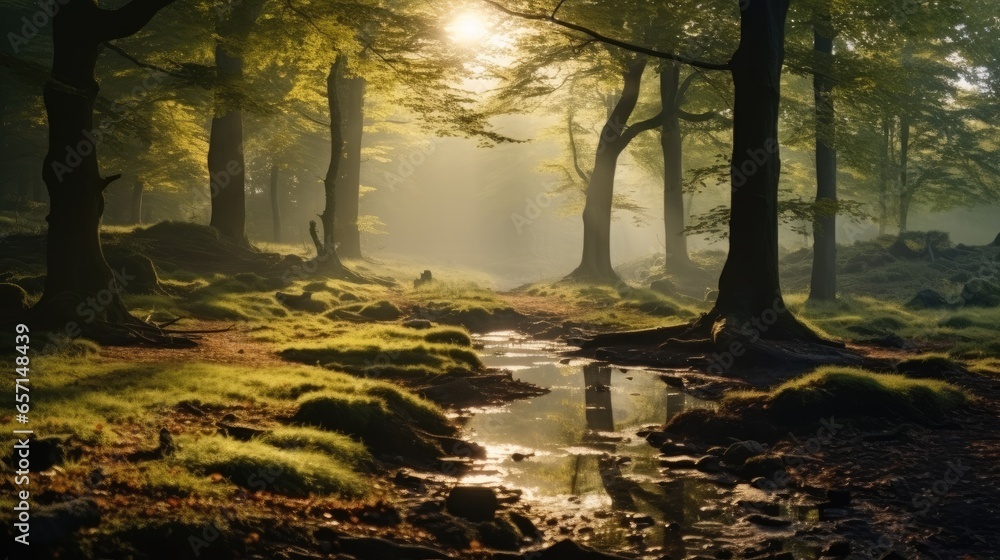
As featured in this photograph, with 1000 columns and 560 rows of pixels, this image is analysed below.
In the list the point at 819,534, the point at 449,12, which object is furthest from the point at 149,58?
the point at 819,534

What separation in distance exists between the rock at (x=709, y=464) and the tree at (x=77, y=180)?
8.85 meters

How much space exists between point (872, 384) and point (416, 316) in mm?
12235

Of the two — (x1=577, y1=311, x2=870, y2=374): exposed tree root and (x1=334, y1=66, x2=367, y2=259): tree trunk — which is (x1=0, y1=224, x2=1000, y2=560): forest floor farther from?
(x1=334, y1=66, x2=367, y2=259): tree trunk

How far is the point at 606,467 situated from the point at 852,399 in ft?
12.5

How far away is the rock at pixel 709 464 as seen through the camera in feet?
25.7

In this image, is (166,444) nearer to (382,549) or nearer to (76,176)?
(382,549)

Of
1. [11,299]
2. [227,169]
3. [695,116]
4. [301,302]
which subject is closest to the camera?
[11,299]

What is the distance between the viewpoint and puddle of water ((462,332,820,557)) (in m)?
6.19

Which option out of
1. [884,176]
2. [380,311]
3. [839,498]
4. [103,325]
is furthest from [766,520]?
[884,176]

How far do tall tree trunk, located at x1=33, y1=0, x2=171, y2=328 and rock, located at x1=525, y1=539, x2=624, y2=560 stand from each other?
8.90 m

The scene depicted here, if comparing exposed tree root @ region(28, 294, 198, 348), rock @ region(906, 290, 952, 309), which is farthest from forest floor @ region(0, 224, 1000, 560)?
rock @ region(906, 290, 952, 309)

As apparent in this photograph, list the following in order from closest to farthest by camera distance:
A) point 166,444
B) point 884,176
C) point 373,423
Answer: point 166,444 < point 373,423 < point 884,176

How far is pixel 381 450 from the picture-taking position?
8195 mm

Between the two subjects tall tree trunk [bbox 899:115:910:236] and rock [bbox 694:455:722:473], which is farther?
tall tree trunk [bbox 899:115:910:236]
